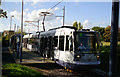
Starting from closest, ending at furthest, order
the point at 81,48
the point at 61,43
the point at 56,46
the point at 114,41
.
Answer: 1. the point at 114,41
2. the point at 81,48
3. the point at 61,43
4. the point at 56,46

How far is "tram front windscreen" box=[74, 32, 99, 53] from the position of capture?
12195mm

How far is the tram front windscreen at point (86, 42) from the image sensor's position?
12195mm

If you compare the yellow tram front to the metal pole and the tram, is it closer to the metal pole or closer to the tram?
the tram

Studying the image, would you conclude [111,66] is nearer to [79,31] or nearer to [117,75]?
[117,75]

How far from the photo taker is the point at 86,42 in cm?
1226

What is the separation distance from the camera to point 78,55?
1214 cm

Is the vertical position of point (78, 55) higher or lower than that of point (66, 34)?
lower

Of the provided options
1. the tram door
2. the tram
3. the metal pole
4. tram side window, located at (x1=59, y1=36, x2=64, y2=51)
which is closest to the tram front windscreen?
the tram

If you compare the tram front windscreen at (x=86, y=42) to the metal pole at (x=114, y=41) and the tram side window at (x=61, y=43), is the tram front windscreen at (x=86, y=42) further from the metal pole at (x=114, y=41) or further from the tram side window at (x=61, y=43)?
the metal pole at (x=114, y=41)

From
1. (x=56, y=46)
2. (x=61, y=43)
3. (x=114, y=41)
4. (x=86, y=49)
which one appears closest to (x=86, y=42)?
(x=86, y=49)

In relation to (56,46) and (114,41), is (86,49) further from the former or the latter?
(114,41)

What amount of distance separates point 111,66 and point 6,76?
5.72m

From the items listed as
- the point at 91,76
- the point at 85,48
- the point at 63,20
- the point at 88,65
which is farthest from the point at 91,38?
the point at 63,20

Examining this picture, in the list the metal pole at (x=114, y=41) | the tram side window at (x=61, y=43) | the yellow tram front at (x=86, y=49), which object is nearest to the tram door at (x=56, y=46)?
the tram side window at (x=61, y=43)
